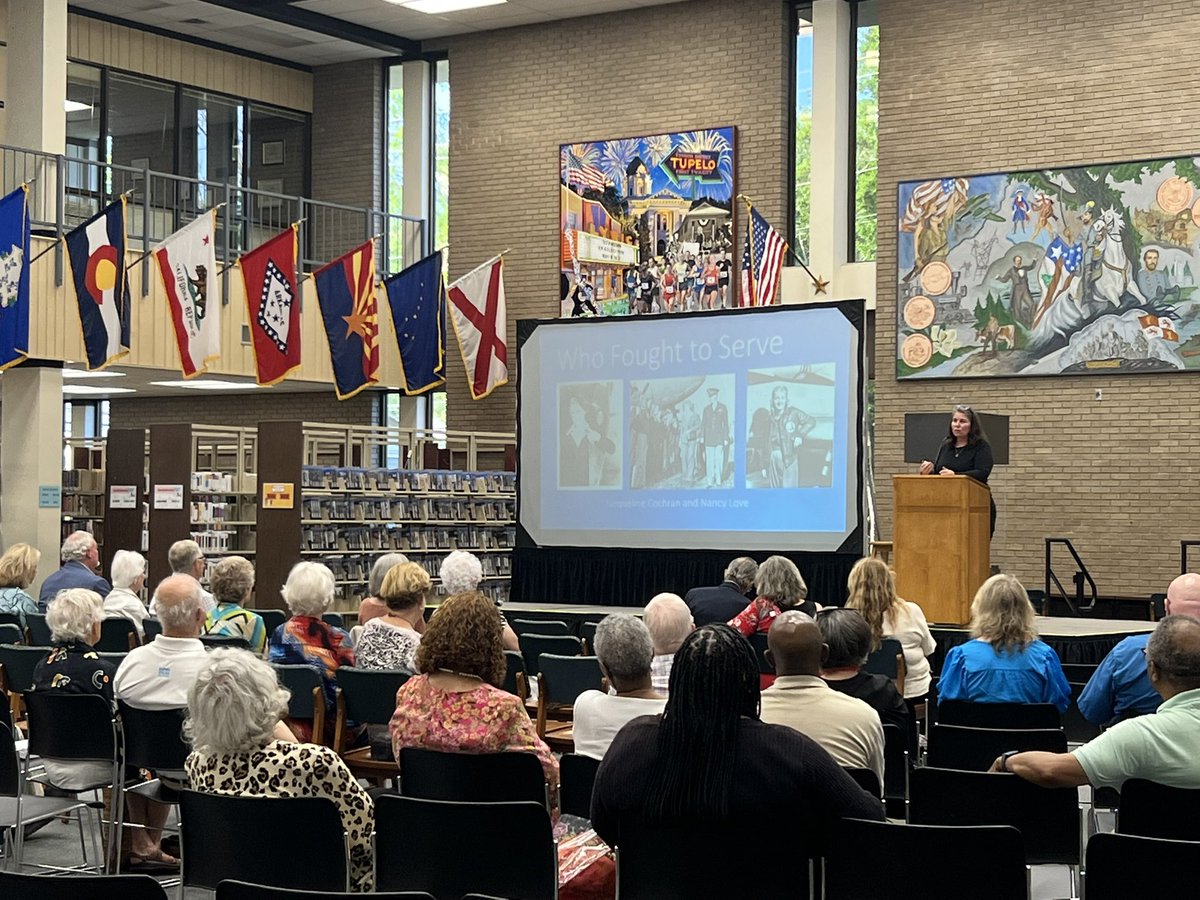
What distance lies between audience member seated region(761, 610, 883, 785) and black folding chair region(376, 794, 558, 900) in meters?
0.84

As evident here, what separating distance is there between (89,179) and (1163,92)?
12.2 meters

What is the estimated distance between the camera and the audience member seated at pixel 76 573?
10195 millimetres

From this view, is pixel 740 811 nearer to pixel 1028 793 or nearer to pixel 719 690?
pixel 719 690

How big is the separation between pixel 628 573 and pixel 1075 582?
4.39 m

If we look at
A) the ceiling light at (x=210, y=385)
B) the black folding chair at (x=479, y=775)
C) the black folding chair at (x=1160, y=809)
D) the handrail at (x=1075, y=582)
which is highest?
the ceiling light at (x=210, y=385)

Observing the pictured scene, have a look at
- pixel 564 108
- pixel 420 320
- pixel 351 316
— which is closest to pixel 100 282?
pixel 351 316

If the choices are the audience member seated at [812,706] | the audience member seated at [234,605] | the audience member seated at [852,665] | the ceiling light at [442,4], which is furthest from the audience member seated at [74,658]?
the ceiling light at [442,4]

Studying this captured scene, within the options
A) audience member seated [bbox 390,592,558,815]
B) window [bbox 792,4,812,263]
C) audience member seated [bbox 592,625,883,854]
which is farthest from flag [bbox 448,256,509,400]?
audience member seated [bbox 592,625,883,854]

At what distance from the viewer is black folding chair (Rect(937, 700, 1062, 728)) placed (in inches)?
228

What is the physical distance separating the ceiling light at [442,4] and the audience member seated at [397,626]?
39.0 ft

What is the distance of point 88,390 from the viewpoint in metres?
20.0

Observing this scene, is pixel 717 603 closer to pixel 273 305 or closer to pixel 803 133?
pixel 273 305

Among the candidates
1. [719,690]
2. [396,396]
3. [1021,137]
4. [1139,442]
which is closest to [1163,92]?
[1021,137]

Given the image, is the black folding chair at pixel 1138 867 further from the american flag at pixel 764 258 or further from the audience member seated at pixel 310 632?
the american flag at pixel 764 258
